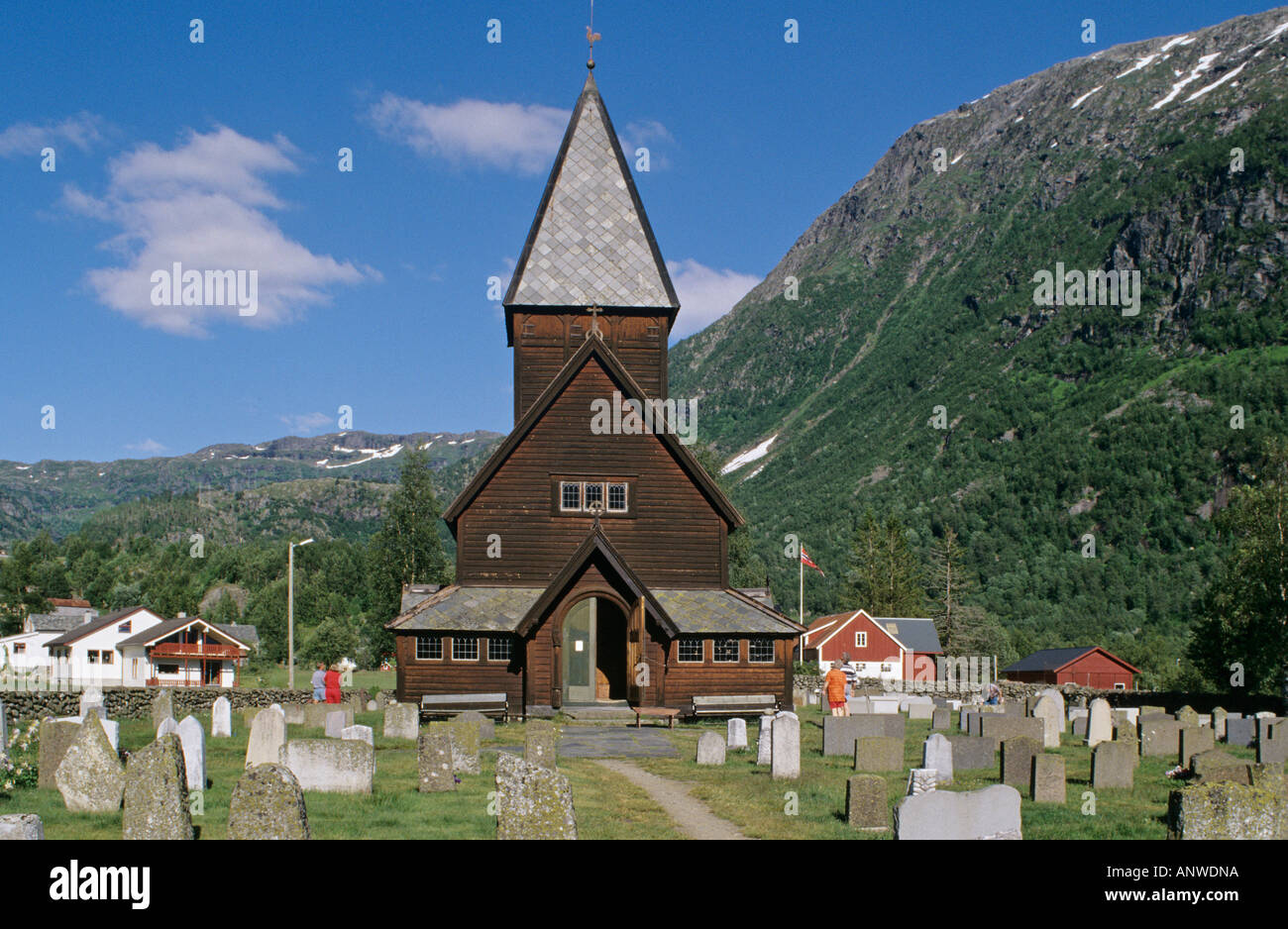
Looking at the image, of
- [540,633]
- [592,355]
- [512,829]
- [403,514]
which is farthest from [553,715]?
[403,514]

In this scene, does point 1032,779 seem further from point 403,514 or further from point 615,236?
point 403,514

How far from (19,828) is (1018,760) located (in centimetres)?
1353

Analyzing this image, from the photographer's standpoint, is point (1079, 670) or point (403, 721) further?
point (1079, 670)

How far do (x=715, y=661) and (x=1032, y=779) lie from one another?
17178 millimetres

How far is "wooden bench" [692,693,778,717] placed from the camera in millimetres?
32000

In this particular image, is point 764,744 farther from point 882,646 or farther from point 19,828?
point 882,646

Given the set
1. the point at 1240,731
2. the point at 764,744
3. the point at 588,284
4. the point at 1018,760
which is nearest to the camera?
the point at 1018,760

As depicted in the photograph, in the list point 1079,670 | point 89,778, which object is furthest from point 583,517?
point 1079,670

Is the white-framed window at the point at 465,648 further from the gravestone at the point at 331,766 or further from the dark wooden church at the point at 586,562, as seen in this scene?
the gravestone at the point at 331,766

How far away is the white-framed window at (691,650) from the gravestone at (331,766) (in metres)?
18.0

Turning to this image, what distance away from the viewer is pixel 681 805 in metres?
16.2

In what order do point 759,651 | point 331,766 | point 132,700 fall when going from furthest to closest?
point 132,700, point 759,651, point 331,766

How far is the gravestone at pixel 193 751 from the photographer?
1641 cm

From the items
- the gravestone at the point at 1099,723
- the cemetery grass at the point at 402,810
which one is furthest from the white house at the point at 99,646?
the gravestone at the point at 1099,723
